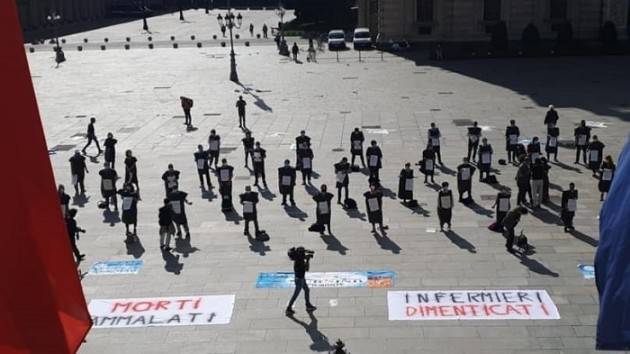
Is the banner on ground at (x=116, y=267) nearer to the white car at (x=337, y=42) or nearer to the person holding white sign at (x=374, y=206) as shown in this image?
the person holding white sign at (x=374, y=206)

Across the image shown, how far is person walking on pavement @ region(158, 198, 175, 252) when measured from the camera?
18500 millimetres

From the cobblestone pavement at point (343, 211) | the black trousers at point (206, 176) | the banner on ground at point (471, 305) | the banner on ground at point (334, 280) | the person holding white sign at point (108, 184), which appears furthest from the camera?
the black trousers at point (206, 176)

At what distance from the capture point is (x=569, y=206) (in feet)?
62.2

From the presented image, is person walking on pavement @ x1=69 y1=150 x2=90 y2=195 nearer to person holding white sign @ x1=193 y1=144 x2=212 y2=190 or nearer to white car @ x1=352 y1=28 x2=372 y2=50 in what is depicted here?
person holding white sign @ x1=193 y1=144 x2=212 y2=190

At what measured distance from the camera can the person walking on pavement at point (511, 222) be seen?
17.7 m

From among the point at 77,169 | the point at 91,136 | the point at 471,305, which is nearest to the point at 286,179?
the point at 77,169

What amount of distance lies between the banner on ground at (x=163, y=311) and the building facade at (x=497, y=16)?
166ft

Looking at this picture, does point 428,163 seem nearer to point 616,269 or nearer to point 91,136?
point 91,136

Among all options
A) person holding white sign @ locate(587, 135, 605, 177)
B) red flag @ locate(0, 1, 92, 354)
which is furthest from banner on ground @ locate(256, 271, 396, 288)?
person holding white sign @ locate(587, 135, 605, 177)

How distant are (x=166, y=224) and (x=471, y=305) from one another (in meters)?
7.53

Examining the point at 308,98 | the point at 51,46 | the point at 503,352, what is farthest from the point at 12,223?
the point at 51,46

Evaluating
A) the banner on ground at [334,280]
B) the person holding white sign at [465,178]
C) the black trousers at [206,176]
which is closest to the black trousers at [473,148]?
the person holding white sign at [465,178]

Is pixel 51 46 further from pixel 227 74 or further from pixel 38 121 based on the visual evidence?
pixel 38 121

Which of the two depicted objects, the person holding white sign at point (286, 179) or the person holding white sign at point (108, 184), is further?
the person holding white sign at point (108, 184)
